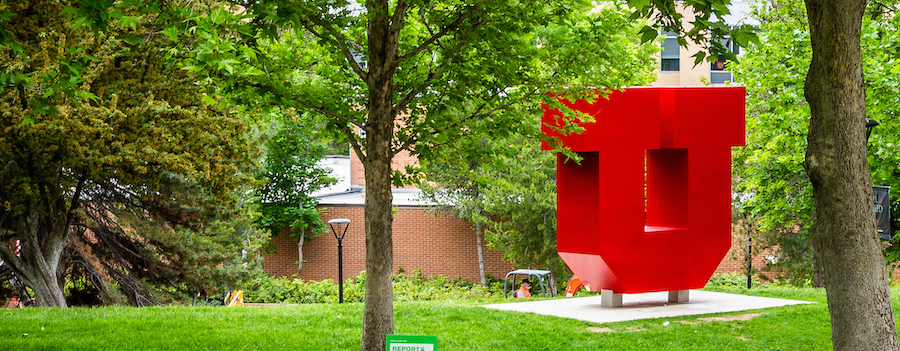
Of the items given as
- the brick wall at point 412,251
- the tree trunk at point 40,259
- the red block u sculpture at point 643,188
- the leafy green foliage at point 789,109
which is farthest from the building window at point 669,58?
the tree trunk at point 40,259

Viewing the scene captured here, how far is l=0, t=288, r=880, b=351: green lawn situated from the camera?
915 cm

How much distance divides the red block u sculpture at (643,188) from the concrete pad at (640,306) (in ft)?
→ 1.29

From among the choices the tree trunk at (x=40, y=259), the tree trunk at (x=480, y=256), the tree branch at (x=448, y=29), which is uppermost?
the tree branch at (x=448, y=29)

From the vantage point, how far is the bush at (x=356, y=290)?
27.1 metres

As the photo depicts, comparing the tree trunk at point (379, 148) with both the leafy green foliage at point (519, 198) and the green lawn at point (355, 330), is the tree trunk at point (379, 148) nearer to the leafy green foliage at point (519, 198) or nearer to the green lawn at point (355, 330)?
the green lawn at point (355, 330)

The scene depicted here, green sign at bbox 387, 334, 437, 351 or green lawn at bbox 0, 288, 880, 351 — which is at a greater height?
green sign at bbox 387, 334, 437, 351

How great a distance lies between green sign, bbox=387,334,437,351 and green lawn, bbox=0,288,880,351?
3749mm

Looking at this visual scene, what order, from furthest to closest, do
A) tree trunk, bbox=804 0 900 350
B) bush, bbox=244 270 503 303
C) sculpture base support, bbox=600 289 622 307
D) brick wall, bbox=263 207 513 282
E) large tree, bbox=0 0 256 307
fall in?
brick wall, bbox=263 207 513 282 < bush, bbox=244 270 503 303 < sculpture base support, bbox=600 289 622 307 < large tree, bbox=0 0 256 307 < tree trunk, bbox=804 0 900 350

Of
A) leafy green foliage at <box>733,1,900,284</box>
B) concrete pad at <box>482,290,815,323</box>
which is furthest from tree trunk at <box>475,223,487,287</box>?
concrete pad at <box>482,290,815,323</box>

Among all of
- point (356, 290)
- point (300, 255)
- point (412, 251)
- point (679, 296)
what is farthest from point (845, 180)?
point (300, 255)

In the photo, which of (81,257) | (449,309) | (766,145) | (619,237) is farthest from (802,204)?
(81,257)

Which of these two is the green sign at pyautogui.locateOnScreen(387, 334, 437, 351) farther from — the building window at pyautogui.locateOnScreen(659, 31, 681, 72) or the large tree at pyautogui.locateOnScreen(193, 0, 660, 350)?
the building window at pyautogui.locateOnScreen(659, 31, 681, 72)

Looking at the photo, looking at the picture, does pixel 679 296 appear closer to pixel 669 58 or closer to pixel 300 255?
pixel 300 255

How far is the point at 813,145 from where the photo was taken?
21.0ft
